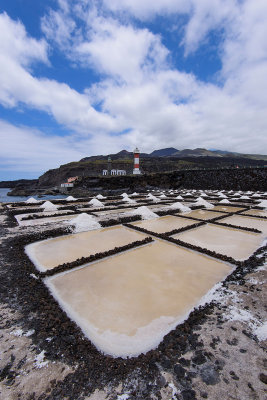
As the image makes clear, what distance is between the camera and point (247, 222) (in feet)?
26.5

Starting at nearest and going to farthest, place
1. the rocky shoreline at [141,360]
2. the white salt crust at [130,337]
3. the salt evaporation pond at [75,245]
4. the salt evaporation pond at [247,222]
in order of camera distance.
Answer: the rocky shoreline at [141,360], the white salt crust at [130,337], the salt evaporation pond at [75,245], the salt evaporation pond at [247,222]

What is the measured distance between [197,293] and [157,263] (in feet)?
4.09

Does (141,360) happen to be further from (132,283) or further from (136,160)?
(136,160)

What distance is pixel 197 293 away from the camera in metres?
2.92

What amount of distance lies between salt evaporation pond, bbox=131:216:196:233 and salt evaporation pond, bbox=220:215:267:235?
176cm

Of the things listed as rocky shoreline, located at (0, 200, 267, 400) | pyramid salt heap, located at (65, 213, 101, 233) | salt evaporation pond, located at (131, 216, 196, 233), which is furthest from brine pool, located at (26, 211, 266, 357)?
salt evaporation pond, located at (131, 216, 196, 233)

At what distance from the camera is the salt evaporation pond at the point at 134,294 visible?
2125 mm

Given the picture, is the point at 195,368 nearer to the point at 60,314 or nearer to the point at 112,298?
the point at 112,298

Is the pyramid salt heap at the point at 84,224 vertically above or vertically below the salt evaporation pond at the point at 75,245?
above

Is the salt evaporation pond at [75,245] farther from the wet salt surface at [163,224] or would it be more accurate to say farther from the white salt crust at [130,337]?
the white salt crust at [130,337]

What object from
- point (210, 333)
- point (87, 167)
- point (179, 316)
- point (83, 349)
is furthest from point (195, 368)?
point (87, 167)

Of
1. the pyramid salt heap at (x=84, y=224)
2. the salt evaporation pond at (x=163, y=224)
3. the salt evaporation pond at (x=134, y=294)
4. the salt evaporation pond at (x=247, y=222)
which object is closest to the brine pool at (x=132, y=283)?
the salt evaporation pond at (x=134, y=294)

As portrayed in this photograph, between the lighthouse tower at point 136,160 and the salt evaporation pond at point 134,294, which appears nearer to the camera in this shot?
the salt evaporation pond at point 134,294

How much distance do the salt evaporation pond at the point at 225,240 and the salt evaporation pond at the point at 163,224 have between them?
795mm
